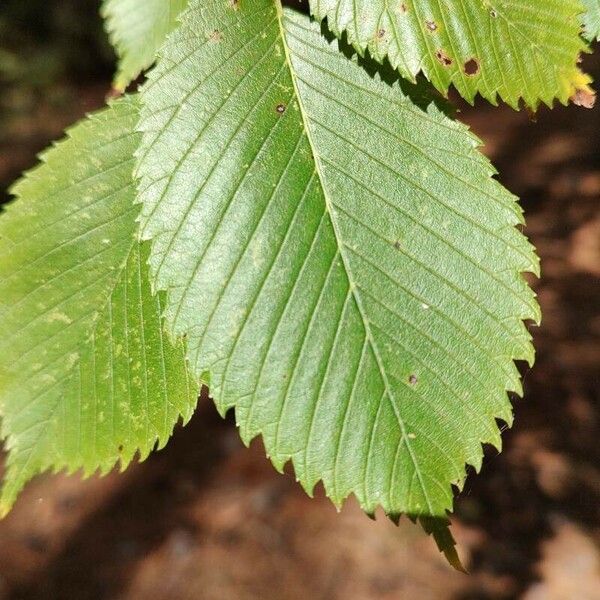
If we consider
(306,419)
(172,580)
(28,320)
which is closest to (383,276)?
(306,419)

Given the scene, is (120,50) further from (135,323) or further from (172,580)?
(172,580)

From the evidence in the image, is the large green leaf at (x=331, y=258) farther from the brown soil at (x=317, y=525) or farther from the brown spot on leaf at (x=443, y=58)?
the brown soil at (x=317, y=525)

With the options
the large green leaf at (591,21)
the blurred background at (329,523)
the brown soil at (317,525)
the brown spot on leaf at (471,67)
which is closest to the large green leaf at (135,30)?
the brown spot on leaf at (471,67)

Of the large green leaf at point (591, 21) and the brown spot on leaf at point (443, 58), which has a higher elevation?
the brown spot on leaf at point (443, 58)

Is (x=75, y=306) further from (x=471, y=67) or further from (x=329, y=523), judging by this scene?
(x=329, y=523)

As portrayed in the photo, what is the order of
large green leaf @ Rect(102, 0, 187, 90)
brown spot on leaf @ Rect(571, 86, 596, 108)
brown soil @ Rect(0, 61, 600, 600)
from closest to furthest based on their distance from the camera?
brown spot on leaf @ Rect(571, 86, 596, 108), large green leaf @ Rect(102, 0, 187, 90), brown soil @ Rect(0, 61, 600, 600)

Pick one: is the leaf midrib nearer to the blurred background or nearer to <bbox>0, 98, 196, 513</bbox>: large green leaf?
<bbox>0, 98, 196, 513</bbox>: large green leaf

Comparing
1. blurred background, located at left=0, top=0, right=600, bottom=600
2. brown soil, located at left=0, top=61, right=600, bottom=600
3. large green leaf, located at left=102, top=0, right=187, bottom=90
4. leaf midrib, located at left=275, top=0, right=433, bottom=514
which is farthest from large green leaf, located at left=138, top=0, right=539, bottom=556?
brown soil, located at left=0, top=61, right=600, bottom=600
